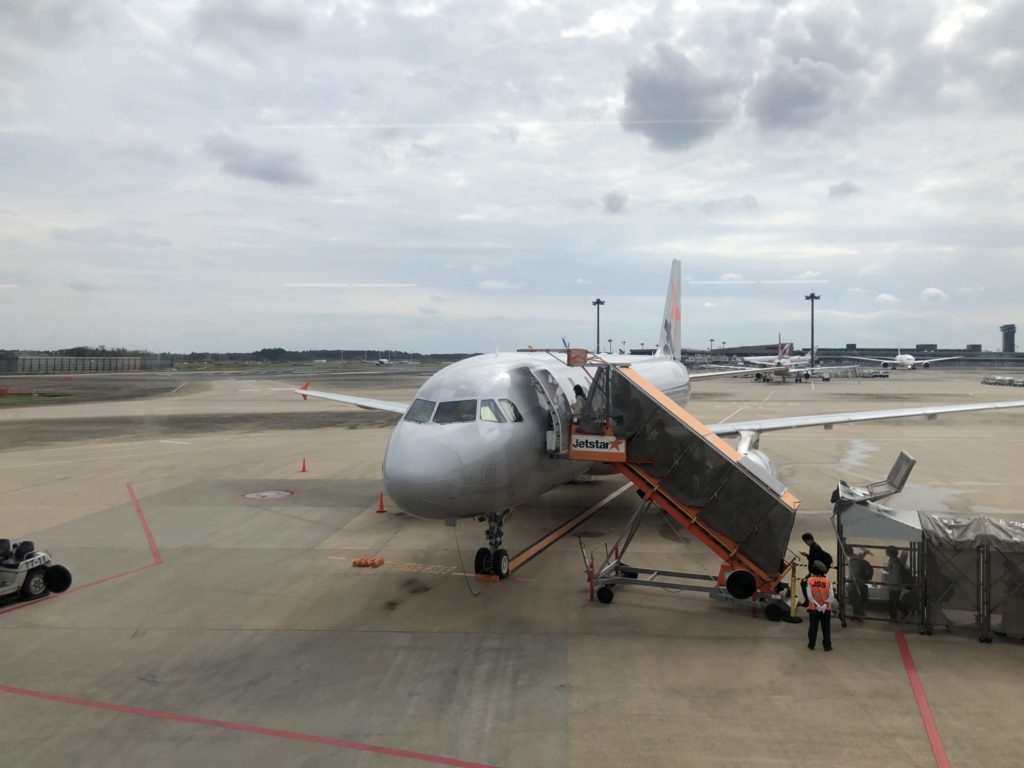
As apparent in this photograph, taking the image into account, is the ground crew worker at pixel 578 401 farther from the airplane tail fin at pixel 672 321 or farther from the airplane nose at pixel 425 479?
the airplane tail fin at pixel 672 321

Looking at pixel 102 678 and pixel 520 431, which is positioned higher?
pixel 520 431

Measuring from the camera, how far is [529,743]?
8.07 metres

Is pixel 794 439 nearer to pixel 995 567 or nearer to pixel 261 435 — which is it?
pixel 995 567

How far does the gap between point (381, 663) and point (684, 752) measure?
16.0 ft

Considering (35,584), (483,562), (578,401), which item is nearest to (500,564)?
(483,562)

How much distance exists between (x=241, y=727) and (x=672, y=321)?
29.8 m

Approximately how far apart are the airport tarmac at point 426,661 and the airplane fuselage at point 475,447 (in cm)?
218

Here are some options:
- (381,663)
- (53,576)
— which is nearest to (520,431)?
(381,663)

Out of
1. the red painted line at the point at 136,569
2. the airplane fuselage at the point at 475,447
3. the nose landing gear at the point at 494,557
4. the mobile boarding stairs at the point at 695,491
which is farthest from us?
the nose landing gear at the point at 494,557

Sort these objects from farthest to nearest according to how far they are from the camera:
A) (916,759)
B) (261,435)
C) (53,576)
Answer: (261,435) → (53,576) → (916,759)

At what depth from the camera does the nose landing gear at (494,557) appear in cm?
1405

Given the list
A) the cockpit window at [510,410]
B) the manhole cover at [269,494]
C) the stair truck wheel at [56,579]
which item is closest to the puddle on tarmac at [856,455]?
the cockpit window at [510,410]

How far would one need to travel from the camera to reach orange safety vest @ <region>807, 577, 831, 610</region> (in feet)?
34.1

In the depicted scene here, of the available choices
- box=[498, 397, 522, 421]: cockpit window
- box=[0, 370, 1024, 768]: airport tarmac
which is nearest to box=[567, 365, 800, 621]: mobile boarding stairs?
box=[0, 370, 1024, 768]: airport tarmac
